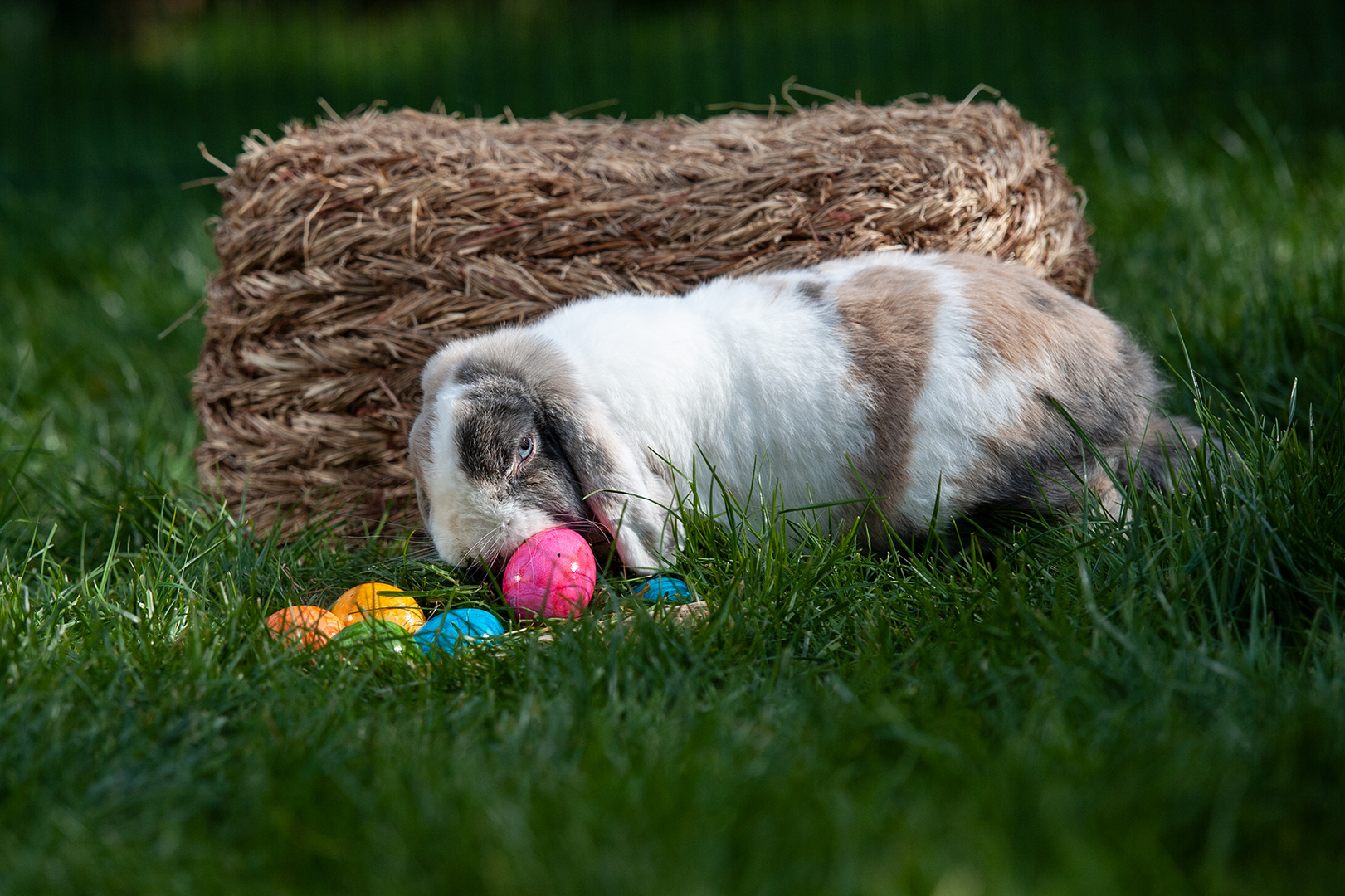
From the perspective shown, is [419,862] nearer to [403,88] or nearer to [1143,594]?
[1143,594]

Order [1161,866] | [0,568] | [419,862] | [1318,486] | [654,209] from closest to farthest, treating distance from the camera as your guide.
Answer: [1161,866] < [419,862] < [1318,486] < [0,568] < [654,209]

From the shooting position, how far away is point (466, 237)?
310 cm

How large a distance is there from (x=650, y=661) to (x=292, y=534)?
150 cm

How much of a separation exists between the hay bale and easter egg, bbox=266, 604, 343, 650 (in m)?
0.78

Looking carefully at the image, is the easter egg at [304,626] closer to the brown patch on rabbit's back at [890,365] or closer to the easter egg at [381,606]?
the easter egg at [381,606]

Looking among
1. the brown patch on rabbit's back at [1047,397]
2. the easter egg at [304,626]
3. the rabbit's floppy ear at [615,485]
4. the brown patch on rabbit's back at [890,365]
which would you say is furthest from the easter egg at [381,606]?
the brown patch on rabbit's back at [1047,397]

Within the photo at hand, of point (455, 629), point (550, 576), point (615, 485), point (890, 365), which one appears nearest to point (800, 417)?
point (890, 365)

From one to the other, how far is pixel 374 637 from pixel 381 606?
274 mm

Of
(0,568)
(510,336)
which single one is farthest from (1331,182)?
(0,568)

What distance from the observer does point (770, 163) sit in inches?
123

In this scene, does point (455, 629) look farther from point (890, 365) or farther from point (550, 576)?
point (890, 365)

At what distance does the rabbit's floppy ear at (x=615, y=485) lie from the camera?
2488 mm

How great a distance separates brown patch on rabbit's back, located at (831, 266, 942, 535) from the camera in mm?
2500

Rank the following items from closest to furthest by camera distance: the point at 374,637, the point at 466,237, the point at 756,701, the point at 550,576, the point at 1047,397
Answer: the point at 756,701, the point at 374,637, the point at 550,576, the point at 1047,397, the point at 466,237
